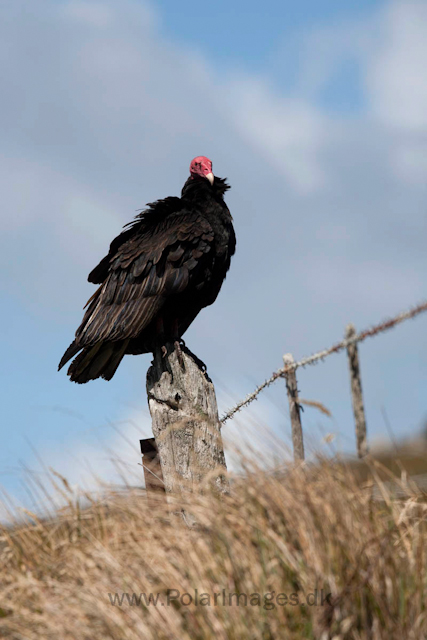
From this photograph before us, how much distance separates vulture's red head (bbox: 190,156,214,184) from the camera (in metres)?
5.92

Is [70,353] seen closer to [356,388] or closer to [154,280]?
[154,280]

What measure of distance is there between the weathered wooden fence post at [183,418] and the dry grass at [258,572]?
3.32 feet

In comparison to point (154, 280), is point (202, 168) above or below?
above

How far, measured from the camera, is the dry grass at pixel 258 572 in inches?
98.5

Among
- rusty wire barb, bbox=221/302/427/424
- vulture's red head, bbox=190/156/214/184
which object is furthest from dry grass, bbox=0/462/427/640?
vulture's red head, bbox=190/156/214/184

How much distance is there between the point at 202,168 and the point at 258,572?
158 inches

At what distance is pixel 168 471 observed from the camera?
426cm

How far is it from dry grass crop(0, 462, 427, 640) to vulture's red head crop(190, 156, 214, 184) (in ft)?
10.9

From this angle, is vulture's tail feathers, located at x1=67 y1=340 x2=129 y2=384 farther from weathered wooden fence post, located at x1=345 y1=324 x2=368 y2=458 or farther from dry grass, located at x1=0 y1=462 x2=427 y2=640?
dry grass, located at x1=0 y1=462 x2=427 y2=640

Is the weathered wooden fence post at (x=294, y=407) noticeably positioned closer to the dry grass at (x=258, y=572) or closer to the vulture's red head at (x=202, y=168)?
the vulture's red head at (x=202, y=168)

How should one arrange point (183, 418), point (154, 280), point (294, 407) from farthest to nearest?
point (294, 407), point (154, 280), point (183, 418)

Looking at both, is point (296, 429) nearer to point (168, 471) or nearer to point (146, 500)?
point (168, 471)

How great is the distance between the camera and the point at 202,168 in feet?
19.7

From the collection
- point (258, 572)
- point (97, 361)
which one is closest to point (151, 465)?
point (97, 361)
